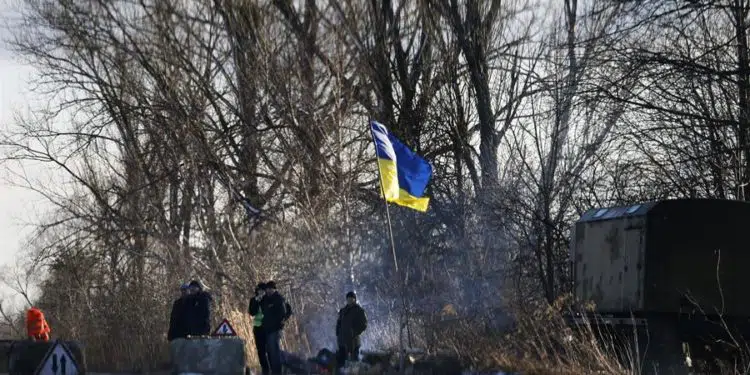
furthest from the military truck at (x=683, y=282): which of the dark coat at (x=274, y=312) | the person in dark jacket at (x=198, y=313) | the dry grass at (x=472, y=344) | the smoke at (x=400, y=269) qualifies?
the smoke at (x=400, y=269)

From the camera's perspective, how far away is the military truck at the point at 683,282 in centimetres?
2055

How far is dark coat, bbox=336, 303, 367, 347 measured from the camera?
25.3m

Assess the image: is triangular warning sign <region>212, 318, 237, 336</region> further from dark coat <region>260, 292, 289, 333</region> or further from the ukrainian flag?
the ukrainian flag

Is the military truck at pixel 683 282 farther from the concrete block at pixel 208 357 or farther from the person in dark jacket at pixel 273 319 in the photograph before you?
the concrete block at pixel 208 357

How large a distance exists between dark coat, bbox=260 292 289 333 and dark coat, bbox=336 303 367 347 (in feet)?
3.55

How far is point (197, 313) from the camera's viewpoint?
25.4 meters

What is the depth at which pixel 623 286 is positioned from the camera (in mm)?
21312

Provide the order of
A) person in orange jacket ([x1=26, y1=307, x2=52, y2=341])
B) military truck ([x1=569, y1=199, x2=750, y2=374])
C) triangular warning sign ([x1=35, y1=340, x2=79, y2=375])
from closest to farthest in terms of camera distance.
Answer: military truck ([x1=569, y1=199, x2=750, y2=374]) → triangular warning sign ([x1=35, y1=340, x2=79, y2=375]) → person in orange jacket ([x1=26, y1=307, x2=52, y2=341])

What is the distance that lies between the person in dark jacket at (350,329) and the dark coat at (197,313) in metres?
2.39

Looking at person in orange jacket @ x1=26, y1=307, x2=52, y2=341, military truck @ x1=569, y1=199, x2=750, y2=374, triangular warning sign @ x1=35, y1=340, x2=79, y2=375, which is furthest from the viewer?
person in orange jacket @ x1=26, y1=307, x2=52, y2=341

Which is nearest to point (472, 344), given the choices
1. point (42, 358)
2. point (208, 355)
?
point (208, 355)

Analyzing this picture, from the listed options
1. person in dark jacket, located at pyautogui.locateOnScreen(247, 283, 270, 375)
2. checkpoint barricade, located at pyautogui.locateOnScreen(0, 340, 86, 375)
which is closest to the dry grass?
person in dark jacket, located at pyautogui.locateOnScreen(247, 283, 270, 375)

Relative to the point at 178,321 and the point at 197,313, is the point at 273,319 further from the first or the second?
the point at 178,321

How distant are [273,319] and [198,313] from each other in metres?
1.42
